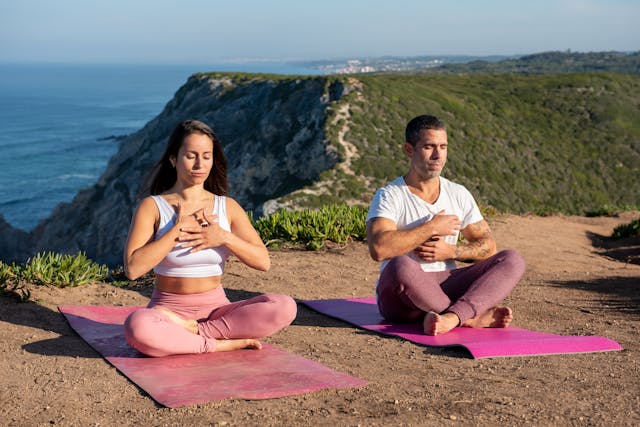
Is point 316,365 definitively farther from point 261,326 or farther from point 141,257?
point 141,257

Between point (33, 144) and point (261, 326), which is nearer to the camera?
point (261, 326)

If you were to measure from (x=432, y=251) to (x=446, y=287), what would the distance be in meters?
0.47

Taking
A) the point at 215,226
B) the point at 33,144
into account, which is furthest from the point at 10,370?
the point at 33,144

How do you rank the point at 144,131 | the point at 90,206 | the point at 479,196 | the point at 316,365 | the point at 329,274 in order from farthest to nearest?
1. the point at 144,131
2. the point at 90,206
3. the point at 479,196
4. the point at 329,274
5. the point at 316,365

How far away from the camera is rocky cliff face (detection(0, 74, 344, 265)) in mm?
34375

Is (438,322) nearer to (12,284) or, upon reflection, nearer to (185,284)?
(185,284)

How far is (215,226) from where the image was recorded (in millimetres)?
5551

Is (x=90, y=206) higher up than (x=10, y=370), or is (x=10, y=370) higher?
(x=10, y=370)

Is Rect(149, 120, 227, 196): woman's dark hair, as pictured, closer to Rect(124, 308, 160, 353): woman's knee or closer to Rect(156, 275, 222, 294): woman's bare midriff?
Rect(156, 275, 222, 294): woman's bare midriff

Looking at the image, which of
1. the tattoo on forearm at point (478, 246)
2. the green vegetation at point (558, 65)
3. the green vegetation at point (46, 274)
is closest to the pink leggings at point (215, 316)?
the tattoo on forearm at point (478, 246)

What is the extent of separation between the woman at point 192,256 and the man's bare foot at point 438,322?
1143 millimetres

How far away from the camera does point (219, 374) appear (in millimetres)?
5125

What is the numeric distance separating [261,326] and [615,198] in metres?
35.4

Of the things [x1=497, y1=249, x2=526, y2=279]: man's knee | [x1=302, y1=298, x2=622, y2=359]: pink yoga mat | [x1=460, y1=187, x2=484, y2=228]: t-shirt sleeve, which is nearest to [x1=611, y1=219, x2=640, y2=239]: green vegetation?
[x1=302, y1=298, x2=622, y2=359]: pink yoga mat
